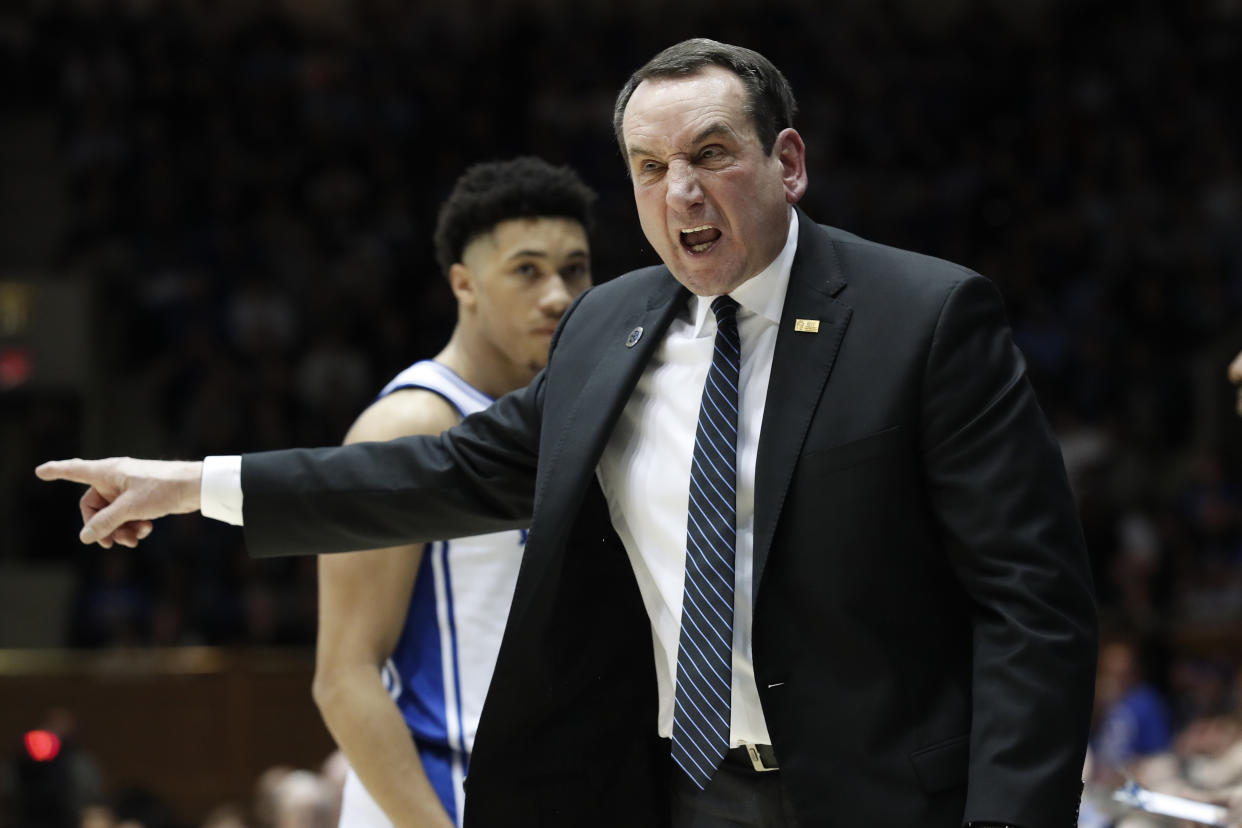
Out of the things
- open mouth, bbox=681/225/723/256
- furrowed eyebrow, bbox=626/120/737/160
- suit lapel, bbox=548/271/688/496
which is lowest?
suit lapel, bbox=548/271/688/496

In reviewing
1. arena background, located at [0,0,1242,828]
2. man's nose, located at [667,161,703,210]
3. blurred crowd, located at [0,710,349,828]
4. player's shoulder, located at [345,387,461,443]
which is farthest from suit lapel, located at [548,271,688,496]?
arena background, located at [0,0,1242,828]

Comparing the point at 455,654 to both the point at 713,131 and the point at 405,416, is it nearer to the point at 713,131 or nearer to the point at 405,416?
the point at 405,416

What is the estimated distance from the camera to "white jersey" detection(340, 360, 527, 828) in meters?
3.09

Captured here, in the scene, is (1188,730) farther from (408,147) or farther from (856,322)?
(408,147)

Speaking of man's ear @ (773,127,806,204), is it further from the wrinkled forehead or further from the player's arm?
the player's arm

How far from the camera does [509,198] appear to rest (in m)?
3.42

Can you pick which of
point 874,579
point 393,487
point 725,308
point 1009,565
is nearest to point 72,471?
point 393,487

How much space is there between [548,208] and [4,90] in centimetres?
1041

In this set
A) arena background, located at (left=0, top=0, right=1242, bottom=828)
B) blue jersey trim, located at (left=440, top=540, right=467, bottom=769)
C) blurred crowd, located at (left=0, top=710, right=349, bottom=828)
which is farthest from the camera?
arena background, located at (left=0, top=0, right=1242, bottom=828)

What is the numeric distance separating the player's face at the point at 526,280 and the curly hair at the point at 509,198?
0.02m

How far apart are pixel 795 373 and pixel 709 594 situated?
34cm

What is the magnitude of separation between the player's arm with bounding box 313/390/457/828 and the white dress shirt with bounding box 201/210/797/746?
479 mm

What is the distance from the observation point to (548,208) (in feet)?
11.2

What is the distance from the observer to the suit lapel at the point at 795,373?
7.46 feet
